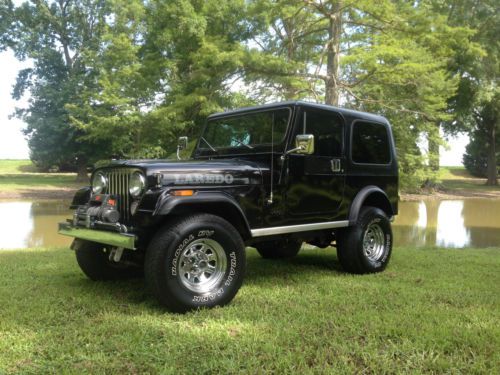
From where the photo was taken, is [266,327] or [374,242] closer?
[266,327]

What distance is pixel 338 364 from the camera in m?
3.17

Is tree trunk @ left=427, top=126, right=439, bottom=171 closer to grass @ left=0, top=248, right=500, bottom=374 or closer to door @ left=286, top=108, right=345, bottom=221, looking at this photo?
grass @ left=0, top=248, right=500, bottom=374

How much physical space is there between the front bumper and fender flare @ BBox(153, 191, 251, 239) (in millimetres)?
314

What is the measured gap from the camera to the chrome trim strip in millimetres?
4843

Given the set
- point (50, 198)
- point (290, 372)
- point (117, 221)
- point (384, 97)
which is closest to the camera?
point (290, 372)

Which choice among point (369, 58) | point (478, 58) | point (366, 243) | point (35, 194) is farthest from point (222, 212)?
point (478, 58)

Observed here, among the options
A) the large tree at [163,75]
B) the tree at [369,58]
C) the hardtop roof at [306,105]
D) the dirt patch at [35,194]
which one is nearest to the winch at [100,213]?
the hardtop roof at [306,105]

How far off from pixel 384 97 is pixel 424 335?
13.3 meters

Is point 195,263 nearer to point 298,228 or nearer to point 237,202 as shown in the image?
point 237,202

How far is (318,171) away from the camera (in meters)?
5.41

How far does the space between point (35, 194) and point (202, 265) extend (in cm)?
2387

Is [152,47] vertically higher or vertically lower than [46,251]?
higher

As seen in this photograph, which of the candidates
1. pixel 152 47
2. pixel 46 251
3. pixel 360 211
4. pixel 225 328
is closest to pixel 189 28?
pixel 152 47

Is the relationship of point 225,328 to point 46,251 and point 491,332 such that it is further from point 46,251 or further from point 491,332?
point 46,251
